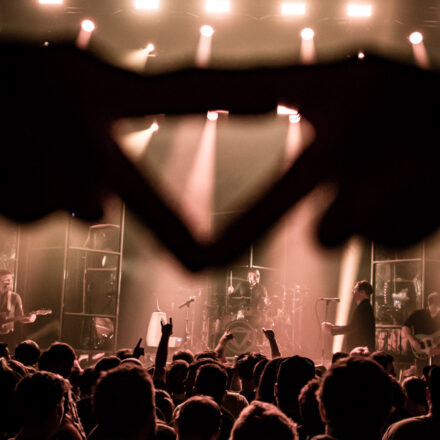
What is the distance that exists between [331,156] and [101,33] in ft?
14.5

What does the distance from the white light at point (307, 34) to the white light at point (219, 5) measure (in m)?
1.20

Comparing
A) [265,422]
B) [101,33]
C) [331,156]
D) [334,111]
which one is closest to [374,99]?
[334,111]

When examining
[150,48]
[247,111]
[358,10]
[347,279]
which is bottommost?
[347,279]

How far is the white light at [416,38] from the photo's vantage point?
9059mm

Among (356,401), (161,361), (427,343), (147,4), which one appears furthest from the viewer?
(147,4)

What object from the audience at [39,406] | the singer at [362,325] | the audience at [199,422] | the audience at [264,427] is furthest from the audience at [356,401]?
the singer at [362,325]

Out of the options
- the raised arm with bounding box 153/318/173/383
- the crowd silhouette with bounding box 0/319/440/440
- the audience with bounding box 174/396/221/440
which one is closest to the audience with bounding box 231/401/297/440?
the crowd silhouette with bounding box 0/319/440/440

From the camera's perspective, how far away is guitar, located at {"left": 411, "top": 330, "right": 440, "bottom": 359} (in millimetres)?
8148

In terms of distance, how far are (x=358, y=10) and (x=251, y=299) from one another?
573 centimetres

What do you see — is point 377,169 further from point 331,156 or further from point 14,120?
point 14,120

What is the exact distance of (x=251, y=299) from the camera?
12.1m

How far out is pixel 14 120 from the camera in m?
10.4

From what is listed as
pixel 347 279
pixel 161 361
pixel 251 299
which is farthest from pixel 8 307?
pixel 347 279

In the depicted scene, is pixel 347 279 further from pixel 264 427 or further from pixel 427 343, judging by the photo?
pixel 264 427
